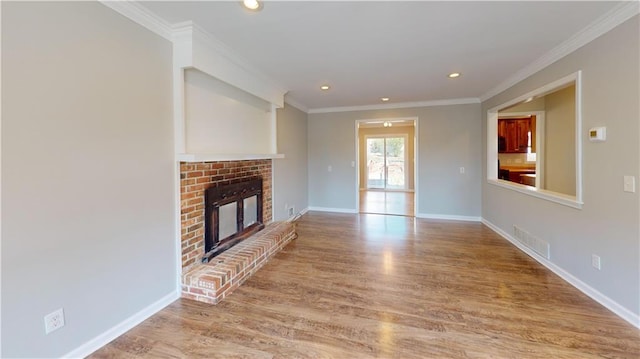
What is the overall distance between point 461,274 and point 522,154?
17.1 ft

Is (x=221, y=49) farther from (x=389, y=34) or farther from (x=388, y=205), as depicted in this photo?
(x=388, y=205)

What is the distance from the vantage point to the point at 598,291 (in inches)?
94.7

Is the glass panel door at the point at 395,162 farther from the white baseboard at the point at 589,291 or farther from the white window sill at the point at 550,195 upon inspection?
the white baseboard at the point at 589,291

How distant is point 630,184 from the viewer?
2.11m

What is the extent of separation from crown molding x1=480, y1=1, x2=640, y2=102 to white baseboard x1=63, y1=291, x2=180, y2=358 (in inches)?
171

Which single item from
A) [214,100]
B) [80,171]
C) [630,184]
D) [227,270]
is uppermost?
[214,100]

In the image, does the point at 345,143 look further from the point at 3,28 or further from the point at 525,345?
the point at 3,28

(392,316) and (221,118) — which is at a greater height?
(221,118)

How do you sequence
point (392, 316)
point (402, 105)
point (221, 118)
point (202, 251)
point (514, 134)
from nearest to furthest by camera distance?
point (392, 316)
point (202, 251)
point (221, 118)
point (402, 105)
point (514, 134)

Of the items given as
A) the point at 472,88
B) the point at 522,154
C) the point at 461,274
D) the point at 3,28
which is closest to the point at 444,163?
the point at 472,88

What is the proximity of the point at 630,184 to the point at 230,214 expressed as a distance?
12.3 feet

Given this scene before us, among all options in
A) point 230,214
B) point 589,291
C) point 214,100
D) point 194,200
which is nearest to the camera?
point 589,291

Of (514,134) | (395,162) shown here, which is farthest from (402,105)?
(395,162)

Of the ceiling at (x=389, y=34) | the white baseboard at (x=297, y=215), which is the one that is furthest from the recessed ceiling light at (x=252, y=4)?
the white baseboard at (x=297, y=215)
